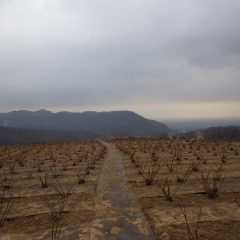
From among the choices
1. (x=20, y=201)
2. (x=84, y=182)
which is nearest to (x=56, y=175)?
(x=84, y=182)

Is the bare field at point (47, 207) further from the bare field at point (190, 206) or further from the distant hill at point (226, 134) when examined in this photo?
the distant hill at point (226, 134)

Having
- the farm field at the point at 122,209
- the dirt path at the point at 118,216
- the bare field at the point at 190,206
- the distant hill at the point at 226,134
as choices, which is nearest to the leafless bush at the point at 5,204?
the farm field at the point at 122,209

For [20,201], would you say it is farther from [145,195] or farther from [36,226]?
[145,195]

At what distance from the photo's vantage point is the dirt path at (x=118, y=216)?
5.50 metres

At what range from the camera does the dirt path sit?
5500mm

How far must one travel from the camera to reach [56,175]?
38.1ft

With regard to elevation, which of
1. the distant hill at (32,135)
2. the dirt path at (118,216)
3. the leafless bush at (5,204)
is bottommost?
the distant hill at (32,135)

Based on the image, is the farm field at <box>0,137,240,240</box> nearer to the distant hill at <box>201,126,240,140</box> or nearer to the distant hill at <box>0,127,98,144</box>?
the distant hill at <box>201,126,240,140</box>

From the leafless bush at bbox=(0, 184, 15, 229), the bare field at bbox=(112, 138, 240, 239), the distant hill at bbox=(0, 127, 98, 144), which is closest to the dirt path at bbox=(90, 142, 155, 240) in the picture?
the bare field at bbox=(112, 138, 240, 239)

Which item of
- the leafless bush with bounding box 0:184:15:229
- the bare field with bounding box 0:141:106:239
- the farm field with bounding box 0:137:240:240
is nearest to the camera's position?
the farm field with bounding box 0:137:240:240

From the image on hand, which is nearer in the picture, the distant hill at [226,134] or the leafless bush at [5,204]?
the leafless bush at [5,204]

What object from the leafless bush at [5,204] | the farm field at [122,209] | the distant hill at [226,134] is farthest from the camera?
the distant hill at [226,134]

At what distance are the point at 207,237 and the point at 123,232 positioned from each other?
1.31 meters

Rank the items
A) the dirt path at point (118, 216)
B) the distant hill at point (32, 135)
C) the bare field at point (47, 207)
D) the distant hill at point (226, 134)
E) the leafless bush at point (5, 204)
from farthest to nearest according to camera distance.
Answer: the distant hill at point (32, 135) < the distant hill at point (226, 134) < the leafless bush at point (5, 204) < the bare field at point (47, 207) < the dirt path at point (118, 216)
